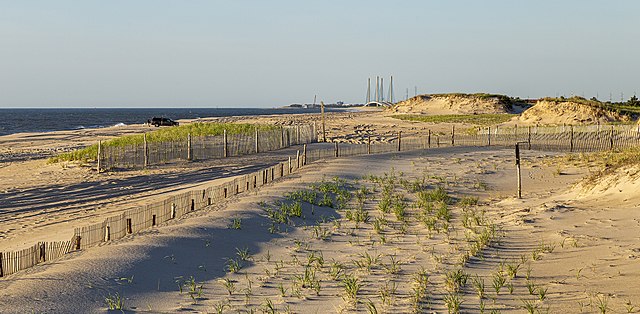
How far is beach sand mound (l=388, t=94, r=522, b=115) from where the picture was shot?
8285 centimetres

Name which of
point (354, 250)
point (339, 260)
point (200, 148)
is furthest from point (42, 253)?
point (200, 148)

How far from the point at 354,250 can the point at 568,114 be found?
44.3 meters

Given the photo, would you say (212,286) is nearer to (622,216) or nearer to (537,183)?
(622,216)

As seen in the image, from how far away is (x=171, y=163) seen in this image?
2553cm

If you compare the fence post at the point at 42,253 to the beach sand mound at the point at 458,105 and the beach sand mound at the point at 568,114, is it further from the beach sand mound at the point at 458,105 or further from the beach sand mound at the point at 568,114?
the beach sand mound at the point at 458,105

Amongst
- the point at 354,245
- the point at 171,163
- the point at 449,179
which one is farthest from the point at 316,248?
the point at 171,163

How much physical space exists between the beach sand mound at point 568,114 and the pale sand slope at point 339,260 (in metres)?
37.5

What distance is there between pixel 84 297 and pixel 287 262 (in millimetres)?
2957

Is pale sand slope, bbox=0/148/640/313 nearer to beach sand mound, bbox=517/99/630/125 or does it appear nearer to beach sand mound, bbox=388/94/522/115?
beach sand mound, bbox=517/99/630/125

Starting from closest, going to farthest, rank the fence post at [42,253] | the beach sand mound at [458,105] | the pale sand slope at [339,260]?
1. the pale sand slope at [339,260]
2. the fence post at [42,253]
3. the beach sand mound at [458,105]

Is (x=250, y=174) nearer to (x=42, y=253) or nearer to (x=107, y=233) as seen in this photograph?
(x=107, y=233)

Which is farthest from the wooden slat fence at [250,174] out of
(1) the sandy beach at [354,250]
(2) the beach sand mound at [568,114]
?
(2) the beach sand mound at [568,114]

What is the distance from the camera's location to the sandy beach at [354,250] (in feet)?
25.6

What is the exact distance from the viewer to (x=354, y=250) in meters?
10.7
